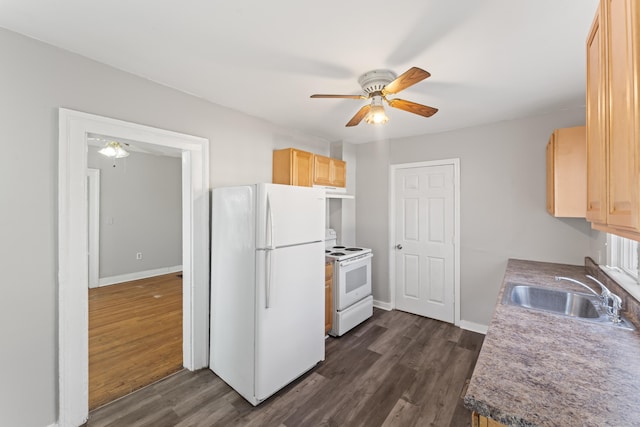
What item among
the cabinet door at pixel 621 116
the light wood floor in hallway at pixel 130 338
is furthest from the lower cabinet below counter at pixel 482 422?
the light wood floor in hallway at pixel 130 338

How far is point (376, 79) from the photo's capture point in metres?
2.02

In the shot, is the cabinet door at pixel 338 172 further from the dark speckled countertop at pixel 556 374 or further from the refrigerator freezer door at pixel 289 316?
the dark speckled countertop at pixel 556 374

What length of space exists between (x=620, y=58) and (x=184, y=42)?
81.9 inches

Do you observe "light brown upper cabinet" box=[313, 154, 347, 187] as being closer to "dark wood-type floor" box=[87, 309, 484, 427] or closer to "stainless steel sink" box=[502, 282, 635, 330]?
"dark wood-type floor" box=[87, 309, 484, 427]

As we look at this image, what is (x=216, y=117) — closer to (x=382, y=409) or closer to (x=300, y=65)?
(x=300, y=65)

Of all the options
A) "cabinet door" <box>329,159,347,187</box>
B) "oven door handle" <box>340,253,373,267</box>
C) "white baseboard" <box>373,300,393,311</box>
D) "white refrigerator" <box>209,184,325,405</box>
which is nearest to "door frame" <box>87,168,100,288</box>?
"white refrigerator" <box>209,184,325,405</box>

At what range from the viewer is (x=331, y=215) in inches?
170

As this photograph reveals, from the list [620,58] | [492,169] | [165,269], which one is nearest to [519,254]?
[492,169]

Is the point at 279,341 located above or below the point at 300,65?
below

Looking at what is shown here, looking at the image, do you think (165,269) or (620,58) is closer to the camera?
(620,58)

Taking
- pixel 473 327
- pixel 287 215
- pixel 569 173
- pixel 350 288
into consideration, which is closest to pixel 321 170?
pixel 287 215

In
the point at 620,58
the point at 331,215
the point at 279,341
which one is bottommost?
the point at 279,341

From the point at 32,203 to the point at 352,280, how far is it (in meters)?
2.94

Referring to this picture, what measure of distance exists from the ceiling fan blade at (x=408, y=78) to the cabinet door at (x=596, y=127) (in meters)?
0.69
